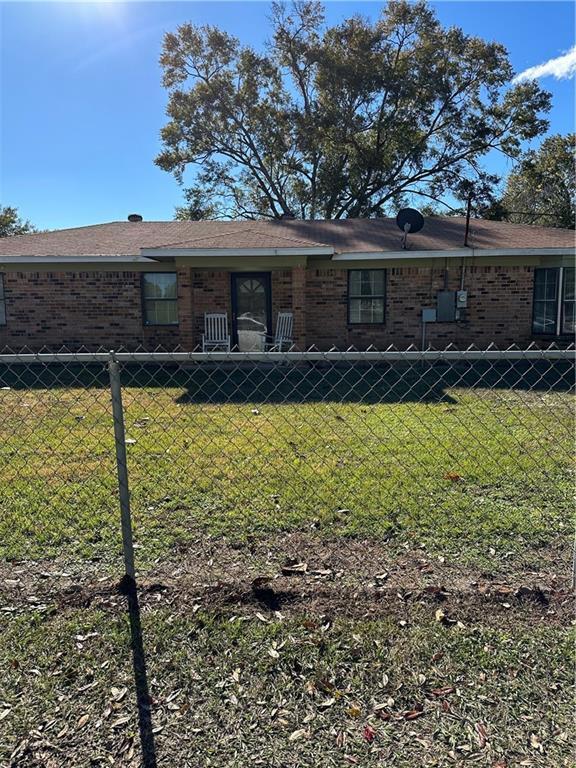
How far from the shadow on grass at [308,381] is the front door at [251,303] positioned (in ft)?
4.40

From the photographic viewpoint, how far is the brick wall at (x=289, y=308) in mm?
12578

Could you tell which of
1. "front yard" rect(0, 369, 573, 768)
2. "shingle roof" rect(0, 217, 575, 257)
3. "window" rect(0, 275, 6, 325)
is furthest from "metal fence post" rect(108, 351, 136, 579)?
"window" rect(0, 275, 6, 325)

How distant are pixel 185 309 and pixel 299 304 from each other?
253 centimetres

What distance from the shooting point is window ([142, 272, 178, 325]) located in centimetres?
1302

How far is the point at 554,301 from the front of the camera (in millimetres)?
12672

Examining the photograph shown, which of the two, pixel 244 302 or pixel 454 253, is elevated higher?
pixel 454 253

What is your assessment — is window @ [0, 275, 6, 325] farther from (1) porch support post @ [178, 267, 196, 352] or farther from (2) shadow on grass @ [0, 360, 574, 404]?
(1) porch support post @ [178, 267, 196, 352]

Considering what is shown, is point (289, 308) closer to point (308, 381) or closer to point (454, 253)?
point (308, 381)

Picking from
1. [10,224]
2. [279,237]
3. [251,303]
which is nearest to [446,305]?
[279,237]

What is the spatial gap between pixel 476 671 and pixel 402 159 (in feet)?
86.0

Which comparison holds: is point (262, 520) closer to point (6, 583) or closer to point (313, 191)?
point (6, 583)

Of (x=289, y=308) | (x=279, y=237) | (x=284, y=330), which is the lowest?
(x=284, y=330)

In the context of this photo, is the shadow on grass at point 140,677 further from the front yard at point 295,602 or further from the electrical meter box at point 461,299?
the electrical meter box at point 461,299

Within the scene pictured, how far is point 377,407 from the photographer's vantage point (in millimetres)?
7344
